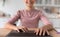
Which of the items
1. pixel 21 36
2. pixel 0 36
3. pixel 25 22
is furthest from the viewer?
pixel 25 22

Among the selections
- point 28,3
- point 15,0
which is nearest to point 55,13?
point 15,0

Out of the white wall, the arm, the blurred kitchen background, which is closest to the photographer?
the arm

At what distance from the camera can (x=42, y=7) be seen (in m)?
4.34

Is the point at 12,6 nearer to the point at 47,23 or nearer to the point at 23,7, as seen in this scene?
the point at 23,7

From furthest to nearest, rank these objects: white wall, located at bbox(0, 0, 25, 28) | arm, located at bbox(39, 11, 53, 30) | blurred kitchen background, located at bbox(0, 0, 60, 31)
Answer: white wall, located at bbox(0, 0, 25, 28), blurred kitchen background, located at bbox(0, 0, 60, 31), arm, located at bbox(39, 11, 53, 30)

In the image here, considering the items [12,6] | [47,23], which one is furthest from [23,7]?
[47,23]

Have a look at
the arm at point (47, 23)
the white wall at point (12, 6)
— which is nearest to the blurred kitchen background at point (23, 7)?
the white wall at point (12, 6)

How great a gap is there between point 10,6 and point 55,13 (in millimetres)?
1421

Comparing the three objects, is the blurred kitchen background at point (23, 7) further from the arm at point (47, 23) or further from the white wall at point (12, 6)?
the arm at point (47, 23)

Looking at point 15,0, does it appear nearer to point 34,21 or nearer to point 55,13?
point 55,13

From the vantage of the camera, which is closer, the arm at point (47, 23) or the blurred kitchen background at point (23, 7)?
the arm at point (47, 23)

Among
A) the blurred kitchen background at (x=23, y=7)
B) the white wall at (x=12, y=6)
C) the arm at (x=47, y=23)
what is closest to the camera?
the arm at (x=47, y=23)

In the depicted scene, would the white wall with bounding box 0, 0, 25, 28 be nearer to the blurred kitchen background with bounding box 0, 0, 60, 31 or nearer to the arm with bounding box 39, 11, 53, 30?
the blurred kitchen background with bounding box 0, 0, 60, 31

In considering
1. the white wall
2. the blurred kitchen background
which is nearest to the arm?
the blurred kitchen background
